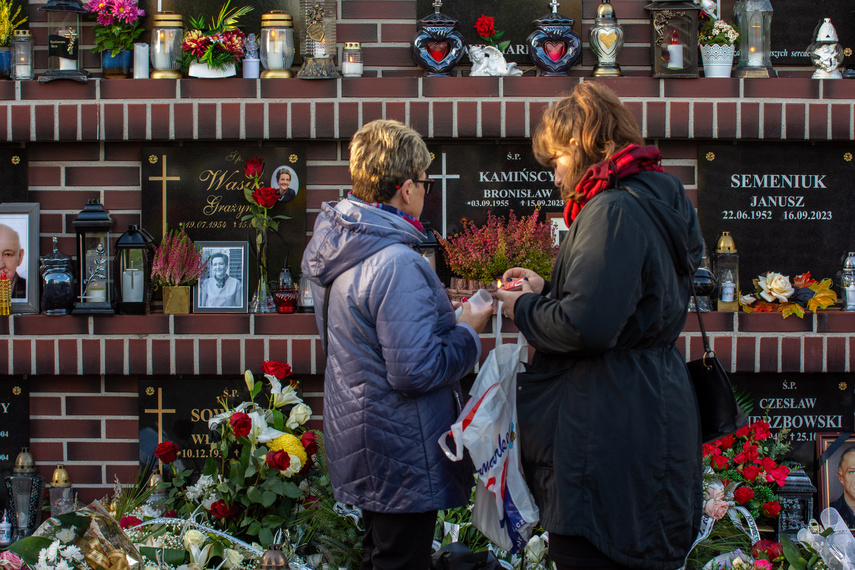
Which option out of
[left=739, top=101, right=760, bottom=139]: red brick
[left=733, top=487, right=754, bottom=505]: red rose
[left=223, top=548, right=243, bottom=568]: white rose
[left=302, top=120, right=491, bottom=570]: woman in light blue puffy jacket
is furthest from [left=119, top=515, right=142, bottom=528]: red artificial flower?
[left=739, top=101, right=760, bottom=139]: red brick

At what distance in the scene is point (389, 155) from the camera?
2.08m

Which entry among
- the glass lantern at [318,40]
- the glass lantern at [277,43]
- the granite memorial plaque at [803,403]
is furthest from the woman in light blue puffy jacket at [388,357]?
the granite memorial plaque at [803,403]

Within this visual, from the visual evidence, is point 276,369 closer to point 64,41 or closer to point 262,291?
point 262,291

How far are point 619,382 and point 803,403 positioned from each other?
2.35m

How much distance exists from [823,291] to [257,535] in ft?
8.12

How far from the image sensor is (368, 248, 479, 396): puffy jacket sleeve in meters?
1.92

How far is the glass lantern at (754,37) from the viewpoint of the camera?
361cm

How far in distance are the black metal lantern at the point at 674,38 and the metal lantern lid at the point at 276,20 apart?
1.53 m

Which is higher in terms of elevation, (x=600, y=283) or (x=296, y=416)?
(x=600, y=283)

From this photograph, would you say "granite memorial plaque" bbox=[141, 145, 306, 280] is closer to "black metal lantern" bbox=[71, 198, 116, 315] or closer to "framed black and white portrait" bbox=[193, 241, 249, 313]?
"framed black and white portrait" bbox=[193, 241, 249, 313]

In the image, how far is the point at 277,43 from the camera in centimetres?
352

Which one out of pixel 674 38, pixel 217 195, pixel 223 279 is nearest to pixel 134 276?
pixel 223 279

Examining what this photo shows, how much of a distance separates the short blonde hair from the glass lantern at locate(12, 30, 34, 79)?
2145 mm

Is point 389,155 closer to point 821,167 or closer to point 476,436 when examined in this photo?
point 476,436
